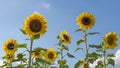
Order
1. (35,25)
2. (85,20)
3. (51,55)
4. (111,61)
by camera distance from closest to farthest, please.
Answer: (35,25) < (111,61) < (85,20) < (51,55)

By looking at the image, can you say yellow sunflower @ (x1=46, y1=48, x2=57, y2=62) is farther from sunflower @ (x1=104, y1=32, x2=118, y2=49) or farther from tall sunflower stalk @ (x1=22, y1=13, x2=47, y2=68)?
tall sunflower stalk @ (x1=22, y1=13, x2=47, y2=68)

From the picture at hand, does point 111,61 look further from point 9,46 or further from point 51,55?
point 9,46

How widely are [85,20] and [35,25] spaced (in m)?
6.10

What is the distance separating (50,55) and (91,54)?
7189mm

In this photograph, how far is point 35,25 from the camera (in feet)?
45.2

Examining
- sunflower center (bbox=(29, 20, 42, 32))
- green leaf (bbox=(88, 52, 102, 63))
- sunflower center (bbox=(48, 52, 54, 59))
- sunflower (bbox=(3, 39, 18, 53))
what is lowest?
green leaf (bbox=(88, 52, 102, 63))

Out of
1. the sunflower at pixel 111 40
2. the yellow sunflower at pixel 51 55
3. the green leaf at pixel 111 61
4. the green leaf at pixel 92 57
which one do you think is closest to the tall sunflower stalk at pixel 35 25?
the green leaf at pixel 92 57

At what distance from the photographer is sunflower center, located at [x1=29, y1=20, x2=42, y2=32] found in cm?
1347

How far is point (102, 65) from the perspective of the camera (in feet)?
57.5

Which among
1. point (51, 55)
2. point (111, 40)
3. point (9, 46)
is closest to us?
point (111, 40)

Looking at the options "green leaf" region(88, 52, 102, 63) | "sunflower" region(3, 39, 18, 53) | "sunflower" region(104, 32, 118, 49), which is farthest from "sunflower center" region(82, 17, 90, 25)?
"sunflower" region(3, 39, 18, 53)

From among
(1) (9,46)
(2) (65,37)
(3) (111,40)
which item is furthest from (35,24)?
(2) (65,37)

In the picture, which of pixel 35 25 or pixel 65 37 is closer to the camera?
pixel 35 25

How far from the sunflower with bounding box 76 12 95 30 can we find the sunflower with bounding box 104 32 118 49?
1.30 meters
